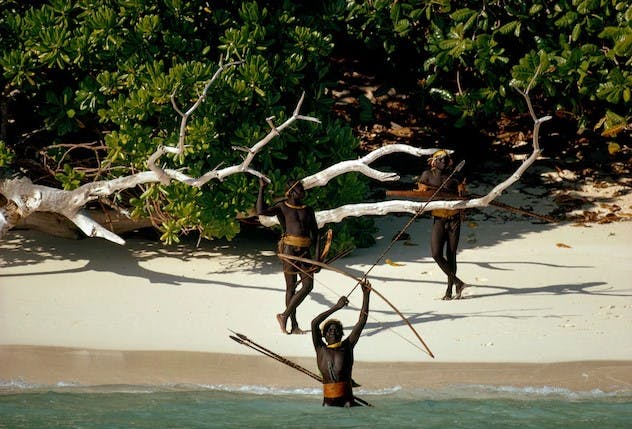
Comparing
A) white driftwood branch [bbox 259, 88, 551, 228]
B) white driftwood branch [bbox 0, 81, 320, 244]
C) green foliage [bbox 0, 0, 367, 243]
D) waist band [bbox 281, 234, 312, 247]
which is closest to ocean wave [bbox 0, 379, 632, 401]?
waist band [bbox 281, 234, 312, 247]

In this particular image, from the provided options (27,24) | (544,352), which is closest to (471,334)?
(544,352)

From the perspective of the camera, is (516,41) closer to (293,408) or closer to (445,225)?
(445,225)

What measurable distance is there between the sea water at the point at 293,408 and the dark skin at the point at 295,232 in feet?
4.11

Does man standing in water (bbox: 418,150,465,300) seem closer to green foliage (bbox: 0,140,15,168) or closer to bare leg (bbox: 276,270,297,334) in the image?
bare leg (bbox: 276,270,297,334)

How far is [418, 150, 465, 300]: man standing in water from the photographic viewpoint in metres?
15.1

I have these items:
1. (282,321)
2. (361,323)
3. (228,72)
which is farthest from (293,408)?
(228,72)

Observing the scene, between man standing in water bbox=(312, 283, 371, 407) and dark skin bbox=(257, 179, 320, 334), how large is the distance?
1.86m

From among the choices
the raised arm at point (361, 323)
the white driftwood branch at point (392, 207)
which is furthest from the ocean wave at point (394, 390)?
the white driftwood branch at point (392, 207)

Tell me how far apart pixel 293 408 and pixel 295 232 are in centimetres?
186

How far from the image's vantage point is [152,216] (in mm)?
16375

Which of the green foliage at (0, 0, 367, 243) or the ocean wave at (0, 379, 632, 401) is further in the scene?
the green foliage at (0, 0, 367, 243)

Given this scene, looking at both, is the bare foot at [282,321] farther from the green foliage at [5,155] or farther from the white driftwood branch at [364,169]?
the green foliage at [5,155]

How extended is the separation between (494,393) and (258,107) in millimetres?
5316

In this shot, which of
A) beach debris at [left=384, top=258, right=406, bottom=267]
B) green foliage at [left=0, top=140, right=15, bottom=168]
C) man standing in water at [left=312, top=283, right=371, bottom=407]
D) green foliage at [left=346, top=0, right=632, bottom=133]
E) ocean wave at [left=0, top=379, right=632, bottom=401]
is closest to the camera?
man standing in water at [left=312, top=283, right=371, bottom=407]
